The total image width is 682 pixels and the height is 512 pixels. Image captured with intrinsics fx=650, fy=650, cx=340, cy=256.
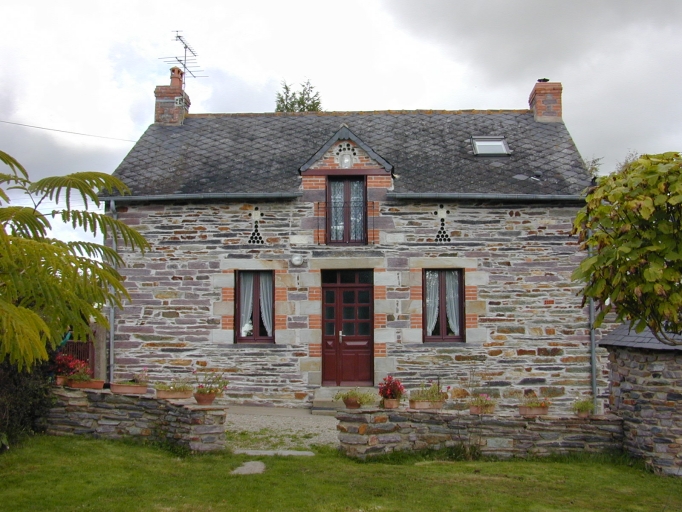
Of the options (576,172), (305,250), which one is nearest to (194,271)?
Result: (305,250)

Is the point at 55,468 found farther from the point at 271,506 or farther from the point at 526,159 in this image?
the point at 526,159

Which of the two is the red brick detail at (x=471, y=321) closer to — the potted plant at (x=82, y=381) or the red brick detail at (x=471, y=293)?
the red brick detail at (x=471, y=293)

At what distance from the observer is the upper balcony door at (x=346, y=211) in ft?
41.9

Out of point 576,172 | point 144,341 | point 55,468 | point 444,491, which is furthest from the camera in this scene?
point 576,172

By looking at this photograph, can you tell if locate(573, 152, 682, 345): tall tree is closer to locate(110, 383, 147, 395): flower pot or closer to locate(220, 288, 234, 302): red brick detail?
locate(110, 383, 147, 395): flower pot

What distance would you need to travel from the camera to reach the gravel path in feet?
29.5

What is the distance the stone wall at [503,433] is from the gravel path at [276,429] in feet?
3.37

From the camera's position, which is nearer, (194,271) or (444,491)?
(444,491)

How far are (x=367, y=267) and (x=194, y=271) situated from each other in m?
3.35

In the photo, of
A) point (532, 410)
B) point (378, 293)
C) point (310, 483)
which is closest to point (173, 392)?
point (310, 483)

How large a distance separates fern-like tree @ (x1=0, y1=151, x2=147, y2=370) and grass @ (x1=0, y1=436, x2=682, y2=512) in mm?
1883

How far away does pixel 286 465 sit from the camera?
7.78 meters

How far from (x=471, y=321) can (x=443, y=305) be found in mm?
627

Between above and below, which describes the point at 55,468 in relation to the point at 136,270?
below
